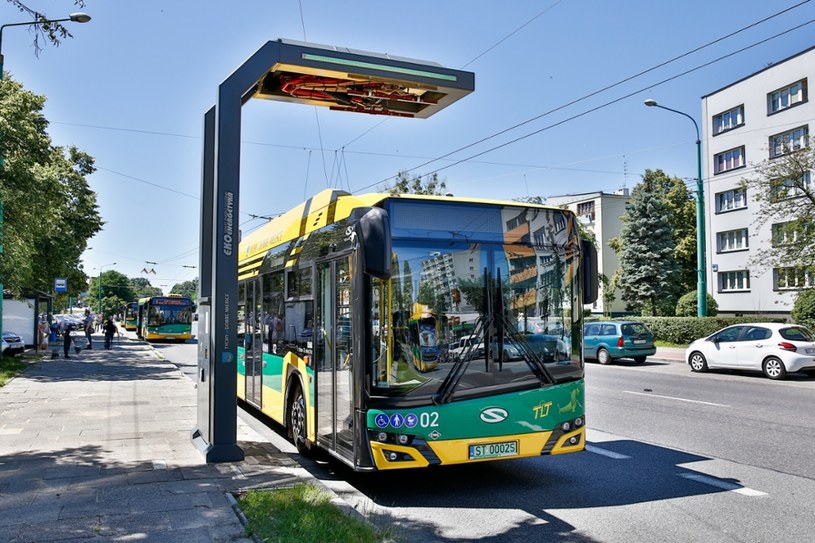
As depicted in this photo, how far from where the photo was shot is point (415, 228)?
6.52m

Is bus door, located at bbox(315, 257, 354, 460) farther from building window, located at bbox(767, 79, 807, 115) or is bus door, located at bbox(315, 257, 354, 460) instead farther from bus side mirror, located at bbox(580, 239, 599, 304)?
building window, located at bbox(767, 79, 807, 115)

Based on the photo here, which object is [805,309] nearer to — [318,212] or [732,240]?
[732,240]

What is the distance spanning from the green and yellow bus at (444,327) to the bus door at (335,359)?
20 millimetres

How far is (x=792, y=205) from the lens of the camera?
78.7 ft

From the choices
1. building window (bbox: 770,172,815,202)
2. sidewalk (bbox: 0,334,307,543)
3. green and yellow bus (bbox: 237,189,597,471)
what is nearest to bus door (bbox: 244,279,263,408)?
sidewalk (bbox: 0,334,307,543)

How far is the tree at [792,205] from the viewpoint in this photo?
23.2 meters

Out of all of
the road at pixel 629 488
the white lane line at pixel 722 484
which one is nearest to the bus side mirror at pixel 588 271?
the road at pixel 629 488

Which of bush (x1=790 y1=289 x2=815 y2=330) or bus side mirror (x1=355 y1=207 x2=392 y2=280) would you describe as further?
bush (x1=790 y1=289 x2=815 y2=330)

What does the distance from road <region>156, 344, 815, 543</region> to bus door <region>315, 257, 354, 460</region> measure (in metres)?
0.54

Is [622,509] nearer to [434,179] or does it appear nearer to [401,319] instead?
[401,319]

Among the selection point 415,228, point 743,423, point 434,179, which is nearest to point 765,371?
point 743,423

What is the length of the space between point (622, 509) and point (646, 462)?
204 cm

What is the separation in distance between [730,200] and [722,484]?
40622 mm

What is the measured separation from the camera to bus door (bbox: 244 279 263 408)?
10562 mm
